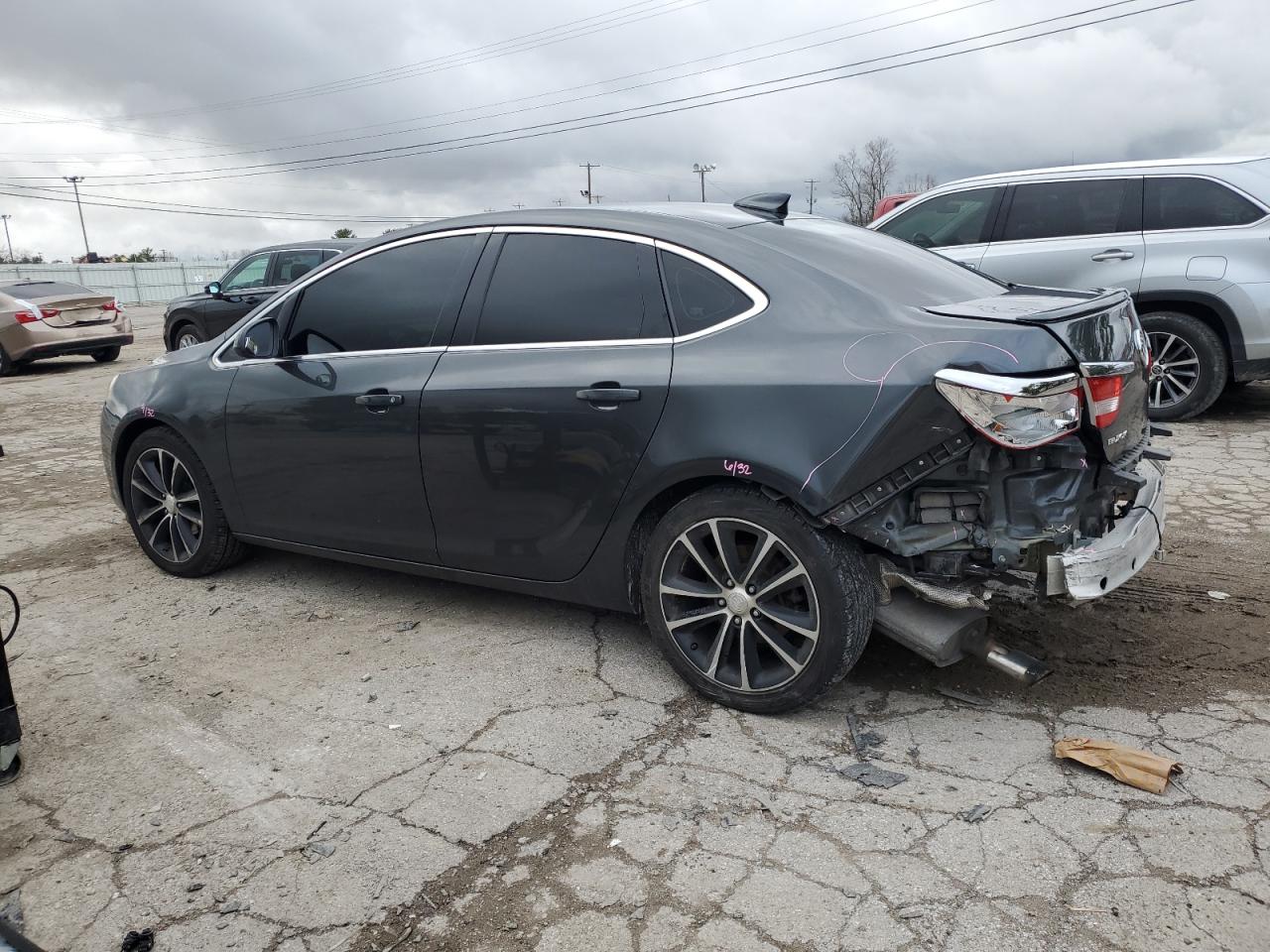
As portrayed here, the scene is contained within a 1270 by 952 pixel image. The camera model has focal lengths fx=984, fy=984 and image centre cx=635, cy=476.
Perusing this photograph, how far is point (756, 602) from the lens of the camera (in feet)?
10.7

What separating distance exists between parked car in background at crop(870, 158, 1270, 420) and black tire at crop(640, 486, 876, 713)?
17.7 ft

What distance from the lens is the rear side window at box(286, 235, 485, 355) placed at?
157 inches

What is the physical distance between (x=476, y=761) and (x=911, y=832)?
53.0 inches

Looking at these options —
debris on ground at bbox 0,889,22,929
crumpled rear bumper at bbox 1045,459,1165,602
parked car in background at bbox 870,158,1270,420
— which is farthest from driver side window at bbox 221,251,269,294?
crumpled rear bumper at bbox 1045,459,1165,602

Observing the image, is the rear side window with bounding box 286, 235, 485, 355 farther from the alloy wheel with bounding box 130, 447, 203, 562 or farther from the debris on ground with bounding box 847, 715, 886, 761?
the debris on ground with bounding box 847, 715, 886, 761

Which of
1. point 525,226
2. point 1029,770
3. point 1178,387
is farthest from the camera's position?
point 1178,387

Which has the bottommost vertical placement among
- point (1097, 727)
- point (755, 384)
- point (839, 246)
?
point (1097, 727)

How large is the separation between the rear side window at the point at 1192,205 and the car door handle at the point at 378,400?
240 inches

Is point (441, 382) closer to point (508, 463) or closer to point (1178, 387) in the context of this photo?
point (508, 463)

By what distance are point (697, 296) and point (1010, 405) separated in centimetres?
114

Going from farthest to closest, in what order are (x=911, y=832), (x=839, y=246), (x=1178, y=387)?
(x=1178, y=387) → (x=839, y=246) → (x=911, y=832)

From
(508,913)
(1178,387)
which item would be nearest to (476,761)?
(508,913)

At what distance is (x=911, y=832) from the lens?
2.70m

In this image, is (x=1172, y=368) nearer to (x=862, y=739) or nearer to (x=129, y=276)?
(x=862, y=739)
